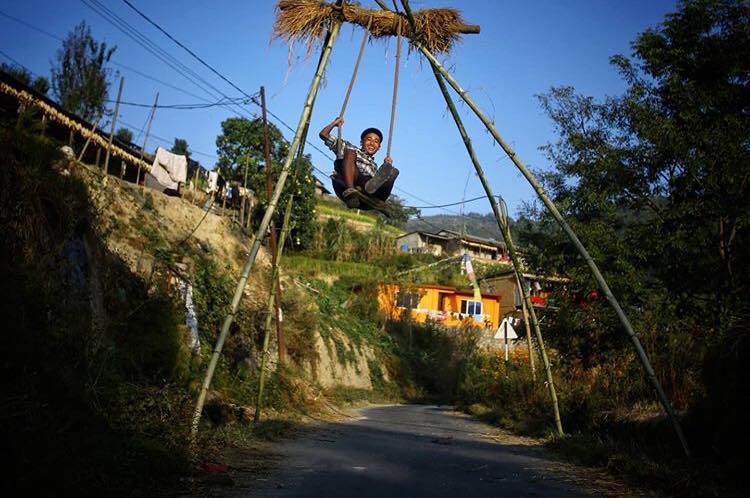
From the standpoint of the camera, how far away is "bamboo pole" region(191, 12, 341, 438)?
672cm

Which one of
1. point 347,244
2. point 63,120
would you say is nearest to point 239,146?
point 347,244

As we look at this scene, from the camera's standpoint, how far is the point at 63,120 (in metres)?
21.7

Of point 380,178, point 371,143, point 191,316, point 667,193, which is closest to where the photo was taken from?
point 380,178

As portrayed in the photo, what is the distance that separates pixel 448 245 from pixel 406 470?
6026 centimetres

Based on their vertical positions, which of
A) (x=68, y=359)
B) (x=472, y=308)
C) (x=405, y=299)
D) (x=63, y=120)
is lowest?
(x=68, y=359)

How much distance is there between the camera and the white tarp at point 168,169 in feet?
88.4

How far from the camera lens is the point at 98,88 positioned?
134 feet

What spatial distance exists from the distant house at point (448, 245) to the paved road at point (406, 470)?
2114 inches

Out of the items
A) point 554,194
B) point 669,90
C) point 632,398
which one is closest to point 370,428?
point 632,398

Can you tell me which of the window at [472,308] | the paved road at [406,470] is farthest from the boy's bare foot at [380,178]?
the window at [472,308]

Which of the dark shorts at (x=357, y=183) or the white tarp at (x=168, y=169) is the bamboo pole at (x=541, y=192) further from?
the white tarp at (x=168, y=169)

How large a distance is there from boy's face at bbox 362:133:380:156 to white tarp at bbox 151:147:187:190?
19960 millimetres

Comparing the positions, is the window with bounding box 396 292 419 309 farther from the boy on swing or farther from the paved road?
the boy on swing

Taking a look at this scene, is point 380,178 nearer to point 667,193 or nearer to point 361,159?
point 361,159
